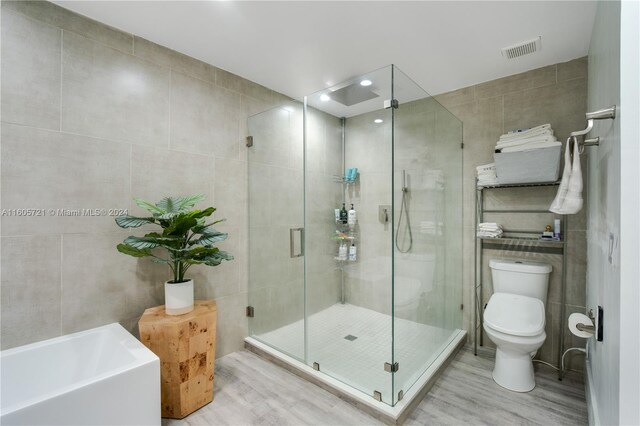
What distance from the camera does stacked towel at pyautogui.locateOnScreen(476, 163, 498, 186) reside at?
2410 millimetres

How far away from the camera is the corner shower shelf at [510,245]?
2.22 metres

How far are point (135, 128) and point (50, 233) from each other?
2.67 feet

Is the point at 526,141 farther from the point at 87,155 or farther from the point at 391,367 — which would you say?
the point at 87,155

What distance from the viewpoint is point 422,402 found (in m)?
1.91

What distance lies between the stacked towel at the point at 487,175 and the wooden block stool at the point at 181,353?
2.40 metres

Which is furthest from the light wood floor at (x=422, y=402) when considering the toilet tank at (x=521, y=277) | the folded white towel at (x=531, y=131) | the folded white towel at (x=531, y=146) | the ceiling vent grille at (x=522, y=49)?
the ceiling vent grille at (x=522, y=49)

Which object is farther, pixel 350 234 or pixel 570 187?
pixel 350 234

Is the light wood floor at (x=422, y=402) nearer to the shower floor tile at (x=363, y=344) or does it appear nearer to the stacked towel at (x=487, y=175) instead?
the shower floor tile at (x=363, y=344)

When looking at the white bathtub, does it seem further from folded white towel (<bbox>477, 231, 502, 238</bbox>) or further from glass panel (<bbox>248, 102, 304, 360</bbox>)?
folded white towel (<bbox>477, 231, 502, 238</bbox>)

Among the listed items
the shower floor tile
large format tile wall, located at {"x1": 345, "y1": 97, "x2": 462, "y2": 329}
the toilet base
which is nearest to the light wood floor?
the toilet base

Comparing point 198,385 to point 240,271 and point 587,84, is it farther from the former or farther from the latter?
point 587,84

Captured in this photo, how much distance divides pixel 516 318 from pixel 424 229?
937 millimetres

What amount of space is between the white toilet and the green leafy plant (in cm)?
203

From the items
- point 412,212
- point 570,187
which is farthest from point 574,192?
point 412,212
